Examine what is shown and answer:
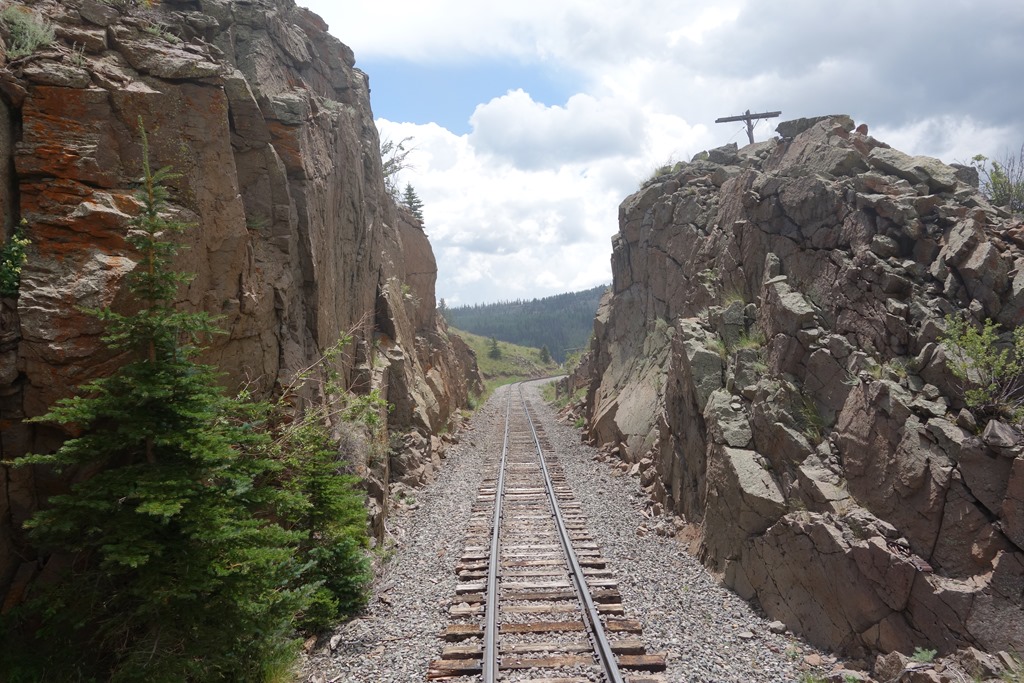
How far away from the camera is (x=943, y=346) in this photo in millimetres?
8312

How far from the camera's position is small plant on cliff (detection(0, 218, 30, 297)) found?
6.37 meters

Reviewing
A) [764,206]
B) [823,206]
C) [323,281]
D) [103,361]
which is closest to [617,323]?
[764,206]

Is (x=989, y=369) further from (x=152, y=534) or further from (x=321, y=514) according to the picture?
(x=152, y=534)

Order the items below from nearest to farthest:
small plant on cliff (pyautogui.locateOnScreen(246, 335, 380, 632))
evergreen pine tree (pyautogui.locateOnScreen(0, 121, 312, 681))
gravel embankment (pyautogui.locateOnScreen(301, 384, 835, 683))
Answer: evergreen pine tree (pyautogui.locateOnScreen(0, 121, 312, 681))
gravel embankment (pyautogui.locateOnScreen(301, 384, 835, 683))
small plant on cliff (pyautogui.locateOnScreen(246, 335, 380, 632))

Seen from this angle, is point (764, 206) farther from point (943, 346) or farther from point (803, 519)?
point (803, 519)

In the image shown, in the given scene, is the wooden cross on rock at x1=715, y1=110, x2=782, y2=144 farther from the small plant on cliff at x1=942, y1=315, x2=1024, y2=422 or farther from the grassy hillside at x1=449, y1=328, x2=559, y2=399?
the grassy hillside at x1=449, y1=328, x2=559, y2=399

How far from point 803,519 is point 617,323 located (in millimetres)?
14956

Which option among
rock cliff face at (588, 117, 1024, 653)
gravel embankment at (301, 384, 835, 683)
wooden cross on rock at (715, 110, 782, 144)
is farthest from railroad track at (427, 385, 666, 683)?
wooden cross on rock at (715, 110, 782, 144)

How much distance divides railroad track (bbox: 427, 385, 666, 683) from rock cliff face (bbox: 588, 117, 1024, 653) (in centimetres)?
262

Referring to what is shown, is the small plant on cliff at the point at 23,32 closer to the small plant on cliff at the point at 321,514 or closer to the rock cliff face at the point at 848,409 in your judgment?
the small plant on cliff at the point at 321,514

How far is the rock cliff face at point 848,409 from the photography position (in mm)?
7074

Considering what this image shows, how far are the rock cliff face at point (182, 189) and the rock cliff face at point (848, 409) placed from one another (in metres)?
7.90

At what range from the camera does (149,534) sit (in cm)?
560

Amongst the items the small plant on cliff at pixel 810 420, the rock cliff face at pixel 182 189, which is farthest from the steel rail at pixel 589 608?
the small plant on cliff at pixel 810 420
